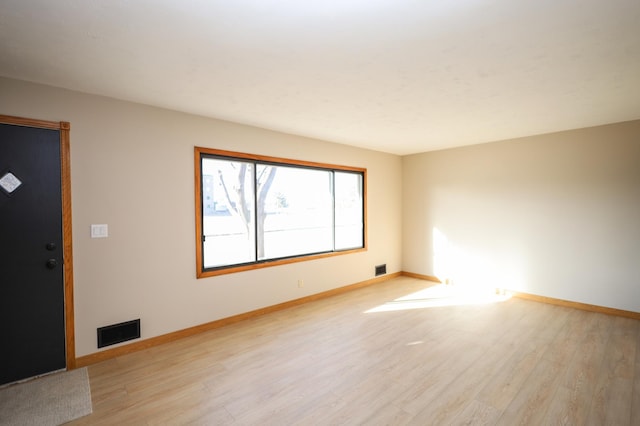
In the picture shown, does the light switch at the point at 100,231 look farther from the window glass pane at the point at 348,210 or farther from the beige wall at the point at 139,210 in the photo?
the window glass pane at the point at 348,210

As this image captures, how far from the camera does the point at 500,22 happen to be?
1740mm

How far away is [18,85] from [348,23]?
276 cm

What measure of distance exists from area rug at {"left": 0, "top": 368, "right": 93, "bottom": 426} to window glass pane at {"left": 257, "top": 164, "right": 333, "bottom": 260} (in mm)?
2189

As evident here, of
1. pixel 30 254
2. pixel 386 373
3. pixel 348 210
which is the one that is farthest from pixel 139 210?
pixel 348 210

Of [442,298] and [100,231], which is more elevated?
[100,231]

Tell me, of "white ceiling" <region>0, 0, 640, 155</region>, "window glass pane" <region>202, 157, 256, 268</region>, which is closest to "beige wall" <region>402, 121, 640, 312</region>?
"white ceiling" <region>0, 0, 640, 155</region>

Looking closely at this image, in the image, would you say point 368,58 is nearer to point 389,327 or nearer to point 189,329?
point 389,327

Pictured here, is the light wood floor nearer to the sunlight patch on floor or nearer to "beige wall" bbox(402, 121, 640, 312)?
the sunlight patch on floor

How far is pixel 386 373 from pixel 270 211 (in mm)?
2552

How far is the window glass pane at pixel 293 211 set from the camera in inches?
168

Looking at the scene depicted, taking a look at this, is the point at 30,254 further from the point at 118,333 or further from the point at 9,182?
the point at 118,333

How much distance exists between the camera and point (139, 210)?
314 cm

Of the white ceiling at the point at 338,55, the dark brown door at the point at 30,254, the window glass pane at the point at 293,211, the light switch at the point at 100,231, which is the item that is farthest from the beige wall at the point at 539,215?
the dark brown door at the point at 30,254

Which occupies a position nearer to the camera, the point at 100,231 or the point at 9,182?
the point at 9,182
